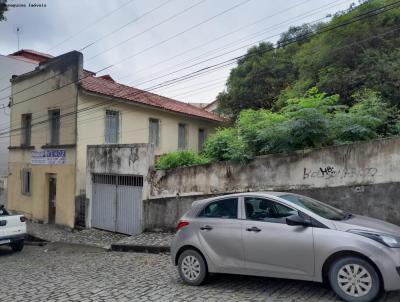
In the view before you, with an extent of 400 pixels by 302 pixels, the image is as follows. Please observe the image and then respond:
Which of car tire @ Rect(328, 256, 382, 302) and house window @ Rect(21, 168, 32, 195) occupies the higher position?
house window @ Rect(21, 168, 32, 195)

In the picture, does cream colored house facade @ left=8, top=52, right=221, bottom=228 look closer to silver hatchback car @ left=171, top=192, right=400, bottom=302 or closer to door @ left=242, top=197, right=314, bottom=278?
silver hatchback car @ left=171, top=192, right=400, bottom=302

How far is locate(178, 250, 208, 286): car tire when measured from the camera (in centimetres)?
651

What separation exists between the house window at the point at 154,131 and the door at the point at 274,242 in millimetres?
13150

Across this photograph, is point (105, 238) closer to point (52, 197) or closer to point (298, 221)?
point (52, 197)

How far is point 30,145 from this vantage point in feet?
62.4

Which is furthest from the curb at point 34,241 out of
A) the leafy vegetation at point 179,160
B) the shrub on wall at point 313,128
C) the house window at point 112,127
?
the shrub on wall at point 313,128

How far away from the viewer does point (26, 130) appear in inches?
771

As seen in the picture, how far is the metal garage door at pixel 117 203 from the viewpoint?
13371mm

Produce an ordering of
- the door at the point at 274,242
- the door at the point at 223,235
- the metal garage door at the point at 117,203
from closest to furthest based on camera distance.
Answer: the door at the point at 274,242 → the door at the point at 223,235 → the metal garage door at the point at 117,203

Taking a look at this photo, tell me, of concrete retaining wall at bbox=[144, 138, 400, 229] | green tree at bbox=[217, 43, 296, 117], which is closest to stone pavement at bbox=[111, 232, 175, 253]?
concrete retaining wall at bbox=[144, 138, 400, 229]

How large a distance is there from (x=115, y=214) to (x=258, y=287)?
880cm

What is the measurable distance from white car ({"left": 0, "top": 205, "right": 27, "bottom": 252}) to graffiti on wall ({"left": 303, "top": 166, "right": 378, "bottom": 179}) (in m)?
9.04

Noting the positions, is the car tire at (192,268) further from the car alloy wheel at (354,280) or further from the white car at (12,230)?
the white car at (12,230)

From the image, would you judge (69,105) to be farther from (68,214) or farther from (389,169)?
(389,169)
